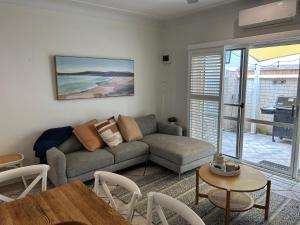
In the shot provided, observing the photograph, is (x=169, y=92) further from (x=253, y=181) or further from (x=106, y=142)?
(x=253, y=181)

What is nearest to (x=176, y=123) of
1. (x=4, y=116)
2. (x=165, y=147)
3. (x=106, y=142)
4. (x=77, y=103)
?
(x=165, y=147)

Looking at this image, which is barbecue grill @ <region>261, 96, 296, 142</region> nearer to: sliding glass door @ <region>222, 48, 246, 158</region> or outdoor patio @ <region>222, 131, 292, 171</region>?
outdoor patio @ <region>222, 131, 292, 171</region>

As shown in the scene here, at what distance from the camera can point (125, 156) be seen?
11.0ft

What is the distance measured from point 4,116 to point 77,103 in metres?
1.04

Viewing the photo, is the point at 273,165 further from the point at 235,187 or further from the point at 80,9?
the point at 80,9

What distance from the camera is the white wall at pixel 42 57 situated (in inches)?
119

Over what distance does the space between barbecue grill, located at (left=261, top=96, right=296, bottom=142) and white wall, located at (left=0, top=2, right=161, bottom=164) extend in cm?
258

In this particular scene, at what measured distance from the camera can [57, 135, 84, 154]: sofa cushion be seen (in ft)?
10.7

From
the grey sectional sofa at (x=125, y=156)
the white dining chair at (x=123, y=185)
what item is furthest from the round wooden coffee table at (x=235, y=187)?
the white dining chair at (x=123, y=185)

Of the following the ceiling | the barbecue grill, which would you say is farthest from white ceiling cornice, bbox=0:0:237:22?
the barbecue grill

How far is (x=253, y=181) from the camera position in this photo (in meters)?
2.31

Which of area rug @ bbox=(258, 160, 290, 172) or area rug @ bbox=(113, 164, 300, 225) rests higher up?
area rug @ bbox=(258, 160, 290, 172)

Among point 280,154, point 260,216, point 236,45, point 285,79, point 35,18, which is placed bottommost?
point 260,216

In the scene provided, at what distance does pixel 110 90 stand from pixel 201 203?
7.84 ft
